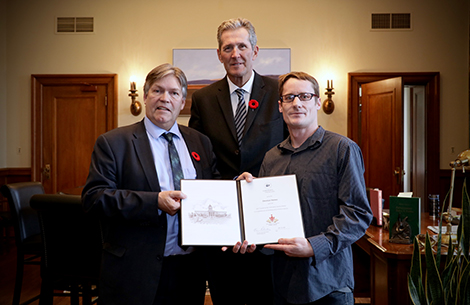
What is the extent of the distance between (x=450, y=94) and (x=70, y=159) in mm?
5682

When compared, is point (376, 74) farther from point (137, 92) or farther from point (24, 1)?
point (24, 1)

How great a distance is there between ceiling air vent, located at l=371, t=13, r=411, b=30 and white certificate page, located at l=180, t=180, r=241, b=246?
483cm

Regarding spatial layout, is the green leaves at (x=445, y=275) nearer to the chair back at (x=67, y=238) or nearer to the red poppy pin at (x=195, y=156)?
the red poppy pin at (x=195, y=156)

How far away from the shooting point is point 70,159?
5562mm

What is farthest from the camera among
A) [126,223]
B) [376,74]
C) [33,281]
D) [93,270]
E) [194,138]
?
[376,74]

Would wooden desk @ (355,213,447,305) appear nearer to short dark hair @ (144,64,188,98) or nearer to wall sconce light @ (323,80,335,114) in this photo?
short dark hair @ (144,64,188,98)

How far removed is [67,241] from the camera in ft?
7.46

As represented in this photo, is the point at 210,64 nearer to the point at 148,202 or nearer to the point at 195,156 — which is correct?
the point at 195,156

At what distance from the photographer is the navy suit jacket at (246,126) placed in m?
1.87

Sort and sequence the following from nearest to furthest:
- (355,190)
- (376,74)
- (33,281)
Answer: (355,190), (33,281), (376,74)

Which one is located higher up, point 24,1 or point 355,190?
point 24,1

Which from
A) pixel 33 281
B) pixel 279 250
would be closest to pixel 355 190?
pixel 279 250

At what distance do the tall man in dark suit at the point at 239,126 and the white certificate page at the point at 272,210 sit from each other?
1.19ft

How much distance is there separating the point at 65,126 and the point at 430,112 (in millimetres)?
5413
